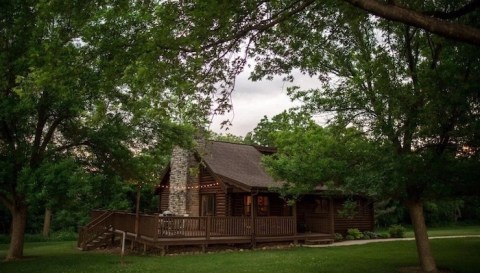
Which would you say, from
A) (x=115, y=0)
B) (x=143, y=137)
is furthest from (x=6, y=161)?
(x=115, y=0)

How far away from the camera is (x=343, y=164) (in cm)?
1336

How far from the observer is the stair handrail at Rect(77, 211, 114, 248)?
22359mm

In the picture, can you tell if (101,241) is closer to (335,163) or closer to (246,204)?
(246,204)

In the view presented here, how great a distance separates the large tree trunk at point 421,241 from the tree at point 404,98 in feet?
0.10

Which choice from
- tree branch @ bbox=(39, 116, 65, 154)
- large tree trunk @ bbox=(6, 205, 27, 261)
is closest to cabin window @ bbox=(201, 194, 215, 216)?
large tree trunk @ bbox=(6, 205, 27, 261)

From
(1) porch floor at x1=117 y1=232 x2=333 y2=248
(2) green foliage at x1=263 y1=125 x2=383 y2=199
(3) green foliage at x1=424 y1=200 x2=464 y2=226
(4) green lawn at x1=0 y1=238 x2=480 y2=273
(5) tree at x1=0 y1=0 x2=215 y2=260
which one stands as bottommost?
(4) green lawn at x1=0 y1=238 x2=480 y2=273

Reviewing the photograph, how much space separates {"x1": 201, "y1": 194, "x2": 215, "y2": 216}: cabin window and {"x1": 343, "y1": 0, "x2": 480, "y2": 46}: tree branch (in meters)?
21.3

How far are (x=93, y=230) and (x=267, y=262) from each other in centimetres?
1175

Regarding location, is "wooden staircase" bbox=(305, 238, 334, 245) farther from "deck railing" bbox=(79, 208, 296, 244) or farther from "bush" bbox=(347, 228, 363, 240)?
"bush" bbox=(347, 228, 363, 240)

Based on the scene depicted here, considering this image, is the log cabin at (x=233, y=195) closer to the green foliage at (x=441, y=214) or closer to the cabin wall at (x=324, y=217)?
the cabin wall at (x=324, y=217)

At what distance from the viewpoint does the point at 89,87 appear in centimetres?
1035

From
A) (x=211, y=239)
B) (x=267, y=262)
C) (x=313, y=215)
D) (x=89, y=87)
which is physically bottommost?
(x=267, y=262)

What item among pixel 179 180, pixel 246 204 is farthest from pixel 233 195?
pixel 179 180

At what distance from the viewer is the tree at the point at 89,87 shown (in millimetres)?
8172
